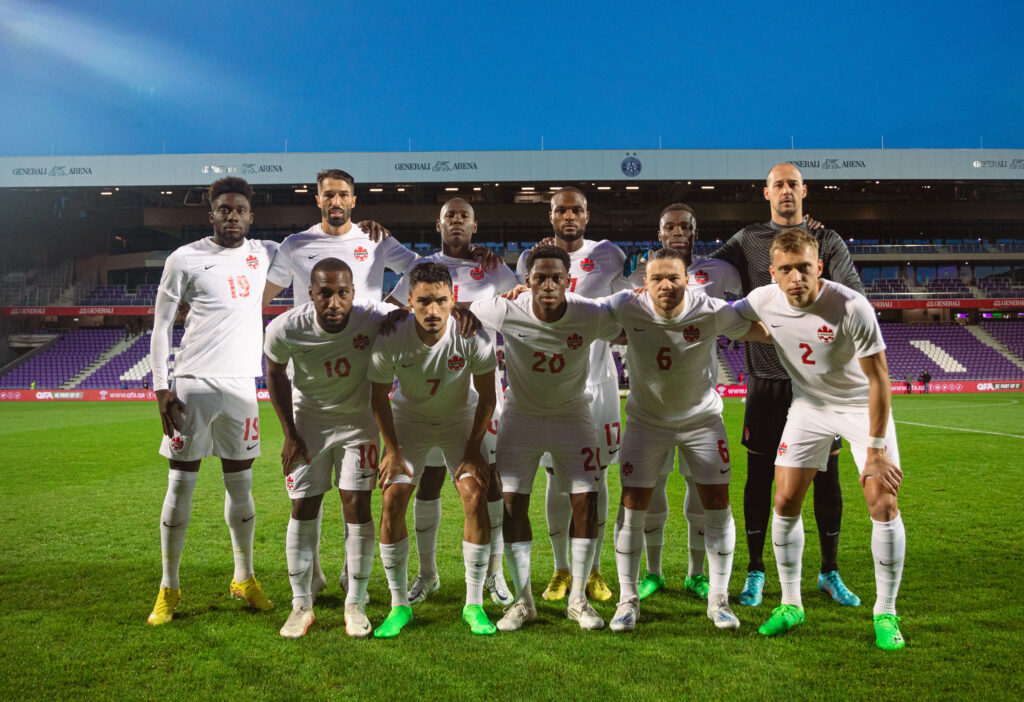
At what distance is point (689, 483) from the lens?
5000 mm

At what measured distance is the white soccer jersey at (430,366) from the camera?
13.7 feet

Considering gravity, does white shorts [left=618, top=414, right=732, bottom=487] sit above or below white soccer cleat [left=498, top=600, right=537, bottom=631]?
above

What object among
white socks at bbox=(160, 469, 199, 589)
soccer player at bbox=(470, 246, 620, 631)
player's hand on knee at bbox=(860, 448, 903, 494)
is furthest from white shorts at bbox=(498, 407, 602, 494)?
white socks at bbox=(160, 469, 199, 589)

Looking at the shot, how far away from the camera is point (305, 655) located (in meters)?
3.74

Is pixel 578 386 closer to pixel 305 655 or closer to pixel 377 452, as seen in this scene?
pixel 377 452

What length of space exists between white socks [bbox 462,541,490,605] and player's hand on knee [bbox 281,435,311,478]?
1158 millimetres

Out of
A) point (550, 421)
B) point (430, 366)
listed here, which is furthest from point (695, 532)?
point (430, 366)

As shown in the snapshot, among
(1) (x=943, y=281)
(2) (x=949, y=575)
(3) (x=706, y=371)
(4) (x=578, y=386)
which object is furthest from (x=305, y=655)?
(1) (x=943, y=281)

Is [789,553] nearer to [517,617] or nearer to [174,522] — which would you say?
[517,617]

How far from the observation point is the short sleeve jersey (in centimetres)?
462

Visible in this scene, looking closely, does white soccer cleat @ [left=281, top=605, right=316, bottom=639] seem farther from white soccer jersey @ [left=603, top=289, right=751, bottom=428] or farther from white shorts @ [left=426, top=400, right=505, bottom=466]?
white soccer jersey @ [left=603, top=289, right=751, bottom=428]

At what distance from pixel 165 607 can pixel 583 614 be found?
272 centimetres

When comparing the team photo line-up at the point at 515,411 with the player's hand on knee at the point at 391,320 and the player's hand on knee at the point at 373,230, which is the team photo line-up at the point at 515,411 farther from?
the player's hand on knee at the point at 373,230

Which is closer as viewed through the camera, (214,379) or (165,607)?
(165,607)
